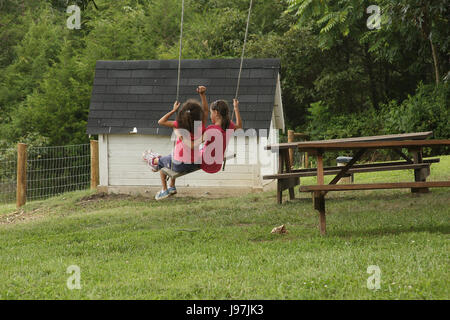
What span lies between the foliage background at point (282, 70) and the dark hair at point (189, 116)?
11.9 meters

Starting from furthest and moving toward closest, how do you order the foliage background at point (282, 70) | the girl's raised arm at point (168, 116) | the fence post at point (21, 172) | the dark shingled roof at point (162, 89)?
the foliage background at point (282, 70), the dark shingled roof at point (162, 89), the fence post at point (21, 172), the girl's raised arm at point (168, 116)

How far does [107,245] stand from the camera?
7344mm

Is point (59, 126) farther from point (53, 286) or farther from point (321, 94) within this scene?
point (53, 286)

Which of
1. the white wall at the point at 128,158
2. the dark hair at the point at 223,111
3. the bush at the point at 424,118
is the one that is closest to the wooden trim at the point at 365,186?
the dark hair at the point at 223,111

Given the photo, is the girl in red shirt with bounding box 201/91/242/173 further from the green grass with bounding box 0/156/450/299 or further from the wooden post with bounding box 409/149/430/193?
the wooden post with bounding box 409/149/430/193

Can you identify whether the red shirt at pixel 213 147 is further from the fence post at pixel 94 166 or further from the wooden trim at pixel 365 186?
the fence post at pixel 94 166

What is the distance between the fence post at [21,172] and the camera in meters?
14.5

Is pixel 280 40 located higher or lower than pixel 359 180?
higher

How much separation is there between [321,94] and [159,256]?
20.3 meters

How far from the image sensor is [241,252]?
6.43m

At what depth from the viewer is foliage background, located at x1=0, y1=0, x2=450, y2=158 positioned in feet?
72.9

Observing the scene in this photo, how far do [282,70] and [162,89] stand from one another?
37.0 ft

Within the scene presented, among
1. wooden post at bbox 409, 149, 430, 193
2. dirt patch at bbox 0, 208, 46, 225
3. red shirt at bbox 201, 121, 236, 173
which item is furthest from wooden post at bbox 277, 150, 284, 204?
dirt patch at bbox 0, 208, 46, 225

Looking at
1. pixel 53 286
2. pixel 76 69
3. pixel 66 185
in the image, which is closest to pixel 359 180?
pixel 66 185
